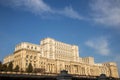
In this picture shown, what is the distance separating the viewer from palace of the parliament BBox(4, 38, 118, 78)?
380 ft

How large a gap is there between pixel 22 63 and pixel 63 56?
4797 cm

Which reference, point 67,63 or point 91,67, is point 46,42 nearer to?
point 67,63

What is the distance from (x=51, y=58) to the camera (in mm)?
134250

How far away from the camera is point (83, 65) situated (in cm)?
15712

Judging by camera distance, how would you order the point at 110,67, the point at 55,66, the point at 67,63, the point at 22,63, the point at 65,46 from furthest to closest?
the point at 110,67, the point at 65,46, the point at 67,63, the point at 55,66, the point at 22,63

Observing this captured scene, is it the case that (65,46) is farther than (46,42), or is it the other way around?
(65,46)

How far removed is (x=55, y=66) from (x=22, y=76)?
106 meters

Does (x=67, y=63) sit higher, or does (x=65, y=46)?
(x=65, y=46)

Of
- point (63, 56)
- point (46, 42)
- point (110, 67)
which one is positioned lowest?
point (110, 67)

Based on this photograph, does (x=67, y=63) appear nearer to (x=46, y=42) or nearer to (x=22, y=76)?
(x=46, y=42)

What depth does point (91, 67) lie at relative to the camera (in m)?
168

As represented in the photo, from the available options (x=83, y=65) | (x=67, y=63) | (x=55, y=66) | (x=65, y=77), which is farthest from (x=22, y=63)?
(x=65, y=77)

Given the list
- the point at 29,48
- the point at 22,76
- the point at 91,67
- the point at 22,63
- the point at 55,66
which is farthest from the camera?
the point at 91,67

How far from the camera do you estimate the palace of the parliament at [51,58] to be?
116m
